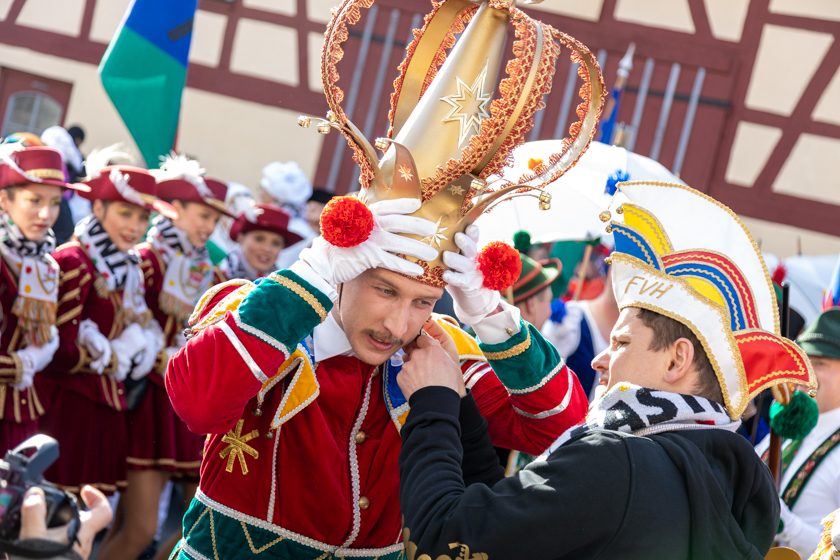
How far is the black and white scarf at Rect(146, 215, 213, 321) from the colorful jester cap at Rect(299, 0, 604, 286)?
3676 millimetres

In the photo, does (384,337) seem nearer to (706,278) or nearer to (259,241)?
(706,278)

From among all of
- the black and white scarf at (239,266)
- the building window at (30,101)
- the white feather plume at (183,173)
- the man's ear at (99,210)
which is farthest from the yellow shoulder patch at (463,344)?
the building window at (30,101)

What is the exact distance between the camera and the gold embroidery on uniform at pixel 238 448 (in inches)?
119

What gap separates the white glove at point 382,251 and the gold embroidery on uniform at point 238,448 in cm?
45

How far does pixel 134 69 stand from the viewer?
581 centimetres

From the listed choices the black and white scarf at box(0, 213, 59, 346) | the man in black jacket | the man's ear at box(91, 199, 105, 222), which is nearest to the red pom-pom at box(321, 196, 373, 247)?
the man in black jacket

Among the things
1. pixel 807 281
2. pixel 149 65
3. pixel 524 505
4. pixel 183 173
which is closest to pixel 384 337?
pixel 524 505

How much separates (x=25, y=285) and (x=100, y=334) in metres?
0.62

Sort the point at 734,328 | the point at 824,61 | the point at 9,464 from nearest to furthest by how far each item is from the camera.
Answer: the point at 9,464 < the point at 734,328 < the point at 824,61

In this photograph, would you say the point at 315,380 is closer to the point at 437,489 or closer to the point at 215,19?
the point at 437,489

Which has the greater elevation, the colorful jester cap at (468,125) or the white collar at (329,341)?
the colorful jester cap at (468,125)

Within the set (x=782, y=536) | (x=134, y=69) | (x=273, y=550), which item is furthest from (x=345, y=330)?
(x=134, y=69)

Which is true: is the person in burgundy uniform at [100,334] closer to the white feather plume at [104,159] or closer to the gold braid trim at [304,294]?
the white feather plume at [104,159]

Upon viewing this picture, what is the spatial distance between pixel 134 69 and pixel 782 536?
369 centimetres
